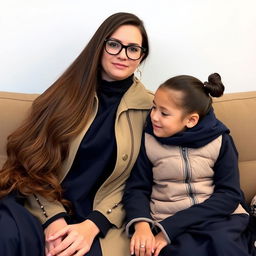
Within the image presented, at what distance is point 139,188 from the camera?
1321mm

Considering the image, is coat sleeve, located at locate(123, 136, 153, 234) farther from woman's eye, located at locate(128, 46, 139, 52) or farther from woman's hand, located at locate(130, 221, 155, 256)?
woman's eye, located at locate(128, 46, 139, 52)

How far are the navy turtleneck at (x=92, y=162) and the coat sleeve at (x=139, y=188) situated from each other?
0.31ft

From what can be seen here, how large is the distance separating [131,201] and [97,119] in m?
0.33

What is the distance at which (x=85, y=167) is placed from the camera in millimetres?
1348

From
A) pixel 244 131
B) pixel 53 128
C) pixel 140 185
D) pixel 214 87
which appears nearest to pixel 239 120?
pixel 244 131

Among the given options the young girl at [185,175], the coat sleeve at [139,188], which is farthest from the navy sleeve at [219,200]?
the coat sleeve at [139,188]

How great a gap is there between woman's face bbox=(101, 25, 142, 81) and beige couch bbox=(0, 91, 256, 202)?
0.36 m

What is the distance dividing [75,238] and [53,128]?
0.40 meters

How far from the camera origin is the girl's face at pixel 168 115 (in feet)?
4.02

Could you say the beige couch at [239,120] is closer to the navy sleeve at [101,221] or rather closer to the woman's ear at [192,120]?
the woman's ear at [192,120]

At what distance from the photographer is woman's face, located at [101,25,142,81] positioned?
4.29 feet

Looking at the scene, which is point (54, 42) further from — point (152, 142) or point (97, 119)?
point (152, 142)

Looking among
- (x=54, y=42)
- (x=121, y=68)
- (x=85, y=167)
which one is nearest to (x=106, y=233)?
(x=85, y=167)

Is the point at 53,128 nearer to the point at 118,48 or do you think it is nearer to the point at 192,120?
the point at 118,48
